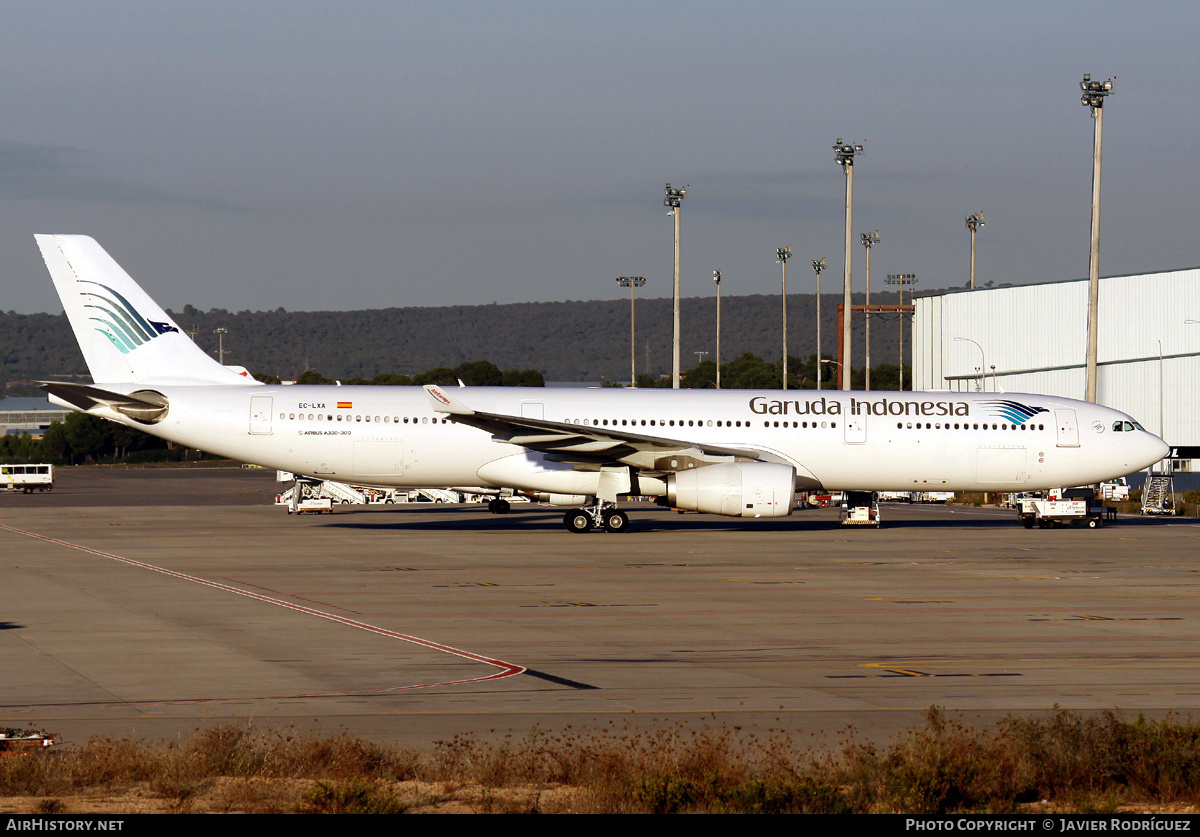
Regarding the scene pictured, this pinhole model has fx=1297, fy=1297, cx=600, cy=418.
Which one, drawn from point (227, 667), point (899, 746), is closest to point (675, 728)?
point (899, 746)

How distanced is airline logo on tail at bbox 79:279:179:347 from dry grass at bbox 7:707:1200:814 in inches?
1173

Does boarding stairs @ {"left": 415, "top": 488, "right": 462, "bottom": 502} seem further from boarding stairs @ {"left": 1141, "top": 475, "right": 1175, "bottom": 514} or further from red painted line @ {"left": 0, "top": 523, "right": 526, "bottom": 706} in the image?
boarding stairs @ {"left": 1141, "top": 475, "right": 1175, "bottom": 514}

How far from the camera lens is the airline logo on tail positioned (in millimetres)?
38625

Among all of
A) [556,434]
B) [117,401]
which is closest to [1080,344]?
[556,434]

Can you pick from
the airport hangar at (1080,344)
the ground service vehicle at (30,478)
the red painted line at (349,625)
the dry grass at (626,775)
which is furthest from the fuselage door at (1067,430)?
the ground service vehicle at (30,478)

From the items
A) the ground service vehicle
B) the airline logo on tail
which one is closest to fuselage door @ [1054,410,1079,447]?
the airline logo on tail

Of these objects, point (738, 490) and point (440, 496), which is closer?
point (738, 490)

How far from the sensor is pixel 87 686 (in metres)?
14.3

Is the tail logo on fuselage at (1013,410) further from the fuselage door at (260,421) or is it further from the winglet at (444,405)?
the fuselage door at (260,421)

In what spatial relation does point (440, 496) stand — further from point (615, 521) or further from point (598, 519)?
point (615, 521)

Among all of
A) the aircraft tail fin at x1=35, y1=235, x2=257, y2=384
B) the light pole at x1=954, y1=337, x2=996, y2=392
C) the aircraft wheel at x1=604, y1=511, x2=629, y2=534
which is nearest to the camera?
the aircraft wheel at x1=604, y1=511, x2=629, y2=534

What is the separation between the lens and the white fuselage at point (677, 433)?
124 feet

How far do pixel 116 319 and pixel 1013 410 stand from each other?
89.4ft

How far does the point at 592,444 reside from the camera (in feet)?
120
